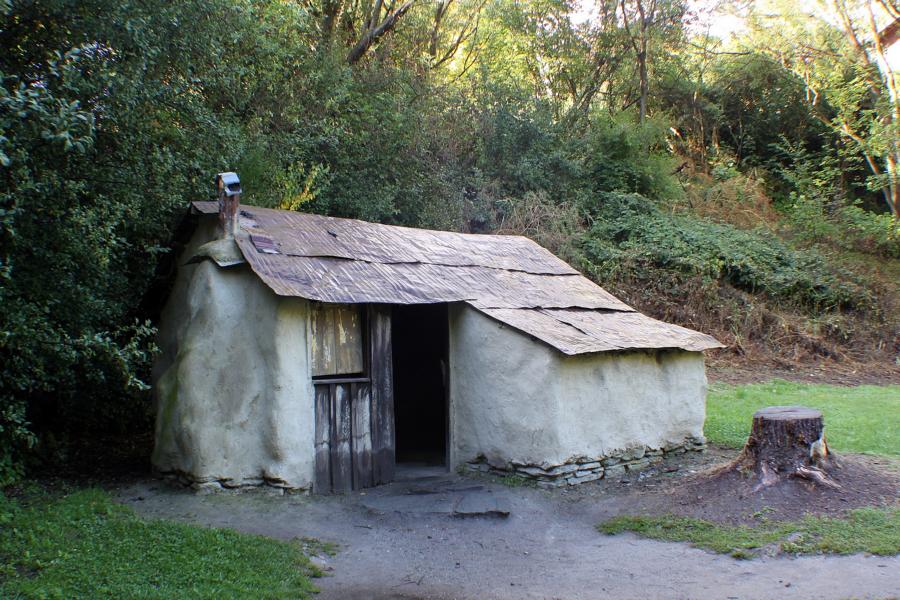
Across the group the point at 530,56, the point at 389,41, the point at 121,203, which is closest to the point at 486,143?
the point at 389,41

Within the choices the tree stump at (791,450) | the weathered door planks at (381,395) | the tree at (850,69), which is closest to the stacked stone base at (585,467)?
the weathered door planks at (381,395)

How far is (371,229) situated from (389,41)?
12.3 meters

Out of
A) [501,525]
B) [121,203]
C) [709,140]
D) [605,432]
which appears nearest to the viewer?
[501,525]

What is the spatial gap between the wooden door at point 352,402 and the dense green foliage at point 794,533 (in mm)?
3064

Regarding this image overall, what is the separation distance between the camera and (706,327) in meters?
18.9

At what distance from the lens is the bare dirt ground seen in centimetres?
612

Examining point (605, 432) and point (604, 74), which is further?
point (604, 74)

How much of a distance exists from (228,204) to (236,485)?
11.1 feet

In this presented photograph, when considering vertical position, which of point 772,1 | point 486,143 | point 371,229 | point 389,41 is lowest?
point 371,229

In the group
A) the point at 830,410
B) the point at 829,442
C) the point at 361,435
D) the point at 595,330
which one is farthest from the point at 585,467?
the point at 830,410

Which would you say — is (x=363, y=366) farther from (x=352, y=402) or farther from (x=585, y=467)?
(x=585, y=467)

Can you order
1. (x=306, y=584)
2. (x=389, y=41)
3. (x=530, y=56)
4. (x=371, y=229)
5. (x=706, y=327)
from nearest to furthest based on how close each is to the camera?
(x=306, y=584) → (x=371, y=229) → (x=706, y=327) → (x=389, y=41) → (x=530, y=56)

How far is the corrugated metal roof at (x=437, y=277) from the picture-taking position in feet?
28.7

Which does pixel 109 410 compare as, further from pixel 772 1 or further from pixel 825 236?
pixel 772 1
